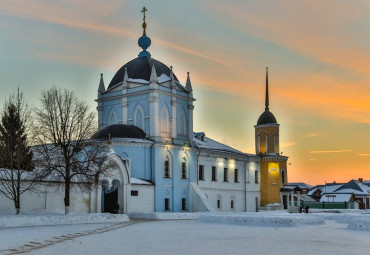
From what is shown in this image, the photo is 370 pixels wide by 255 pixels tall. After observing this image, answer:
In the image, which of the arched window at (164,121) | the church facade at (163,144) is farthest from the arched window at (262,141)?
the arched window at (164,121)

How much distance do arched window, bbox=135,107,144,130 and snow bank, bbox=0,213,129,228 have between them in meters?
15.2

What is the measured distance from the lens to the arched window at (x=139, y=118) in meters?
46.9

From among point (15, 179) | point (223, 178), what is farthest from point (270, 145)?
point (15, 179)

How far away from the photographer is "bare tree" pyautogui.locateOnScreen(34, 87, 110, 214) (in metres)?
32.1

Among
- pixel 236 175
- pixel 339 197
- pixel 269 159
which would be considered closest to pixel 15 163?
pixel 236 175

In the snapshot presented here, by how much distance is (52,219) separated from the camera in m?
28.5

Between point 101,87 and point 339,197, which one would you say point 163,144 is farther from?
point 339,197

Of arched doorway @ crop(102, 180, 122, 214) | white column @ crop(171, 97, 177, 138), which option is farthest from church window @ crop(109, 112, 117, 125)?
arched doorway @ crop(102, 180, 122, 214)

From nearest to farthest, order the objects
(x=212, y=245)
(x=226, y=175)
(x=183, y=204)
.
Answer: (x=212, y=245), (x=183, y=204), (x=226, y=175)

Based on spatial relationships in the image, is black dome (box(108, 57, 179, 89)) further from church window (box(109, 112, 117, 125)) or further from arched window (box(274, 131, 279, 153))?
arched window (box(274, 131, 279, 153))

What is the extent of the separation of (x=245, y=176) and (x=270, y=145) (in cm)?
653

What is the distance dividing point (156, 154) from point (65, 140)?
12.9 m

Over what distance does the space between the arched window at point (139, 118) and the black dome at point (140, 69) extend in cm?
301

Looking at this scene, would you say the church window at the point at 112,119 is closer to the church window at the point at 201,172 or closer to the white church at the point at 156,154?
the white church at the point at 156,154
